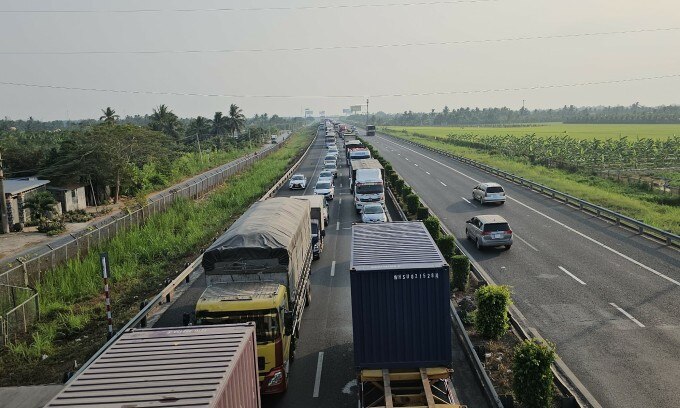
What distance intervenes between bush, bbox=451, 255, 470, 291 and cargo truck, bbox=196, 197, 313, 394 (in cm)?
585

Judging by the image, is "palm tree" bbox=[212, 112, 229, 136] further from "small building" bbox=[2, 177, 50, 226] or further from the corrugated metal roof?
the corrugated metal roof

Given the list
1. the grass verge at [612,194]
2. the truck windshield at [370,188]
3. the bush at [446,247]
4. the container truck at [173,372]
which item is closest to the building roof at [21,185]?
the truck windshield at [370,188]

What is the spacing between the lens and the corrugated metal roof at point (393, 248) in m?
12.5

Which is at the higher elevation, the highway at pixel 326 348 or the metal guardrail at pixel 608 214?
the metal guardrail at pixel 608 214

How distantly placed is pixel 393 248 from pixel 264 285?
3.44 meters

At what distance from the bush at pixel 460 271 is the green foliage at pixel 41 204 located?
33403 mm

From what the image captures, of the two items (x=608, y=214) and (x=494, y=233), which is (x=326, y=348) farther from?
(x=608, y=214)

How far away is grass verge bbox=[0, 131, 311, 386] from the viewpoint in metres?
16.3

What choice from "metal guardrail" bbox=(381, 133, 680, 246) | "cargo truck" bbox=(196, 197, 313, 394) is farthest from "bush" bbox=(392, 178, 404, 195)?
"cargo truck" bbox=(196, 197, 313, 394)

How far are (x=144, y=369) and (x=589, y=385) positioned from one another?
1060 centimetres

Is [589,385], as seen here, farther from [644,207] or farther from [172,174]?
[172,174]

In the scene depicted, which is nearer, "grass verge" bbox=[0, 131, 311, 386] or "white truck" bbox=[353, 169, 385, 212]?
"grass verge" bbox=[0, 131, 311, 386]

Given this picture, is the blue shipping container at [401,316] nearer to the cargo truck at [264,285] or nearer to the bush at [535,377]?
the bush at [535,377]

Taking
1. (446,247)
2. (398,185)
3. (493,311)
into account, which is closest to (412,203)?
(398,185)
